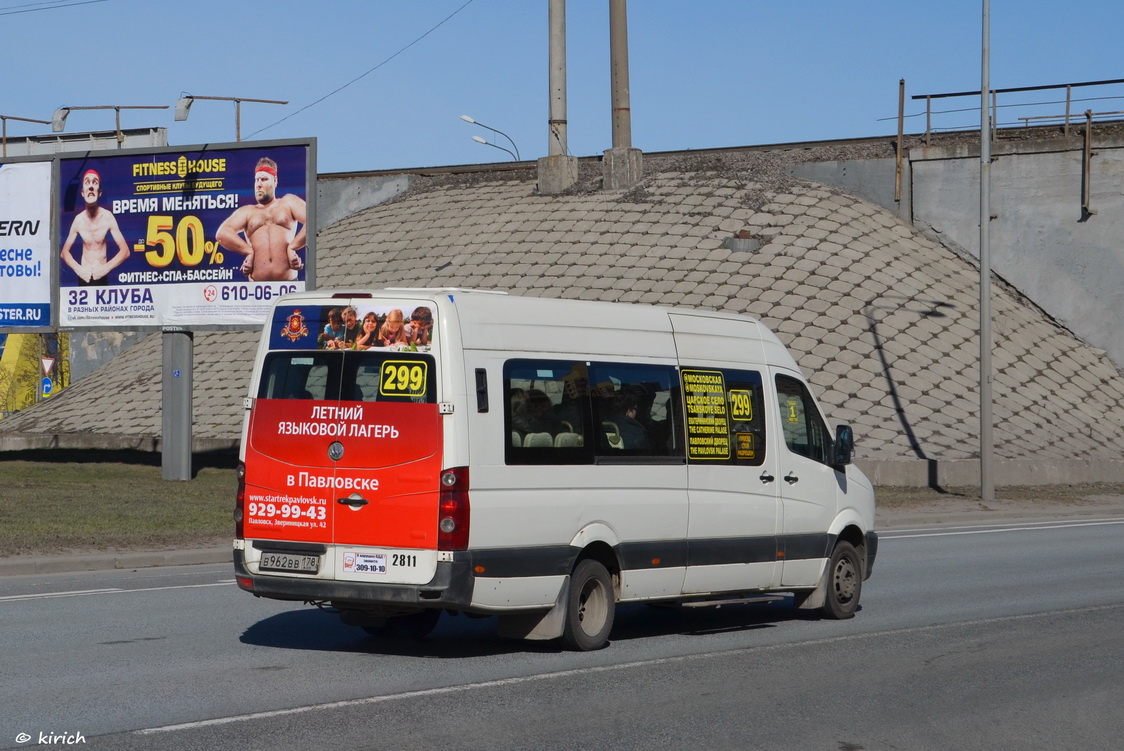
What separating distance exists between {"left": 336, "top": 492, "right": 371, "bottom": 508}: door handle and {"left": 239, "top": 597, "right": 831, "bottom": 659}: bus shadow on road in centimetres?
123

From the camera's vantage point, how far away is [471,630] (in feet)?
36.1

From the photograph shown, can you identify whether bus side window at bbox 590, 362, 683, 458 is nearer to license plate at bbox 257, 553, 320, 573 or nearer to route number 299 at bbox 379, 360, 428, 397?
route number 299 at bbox 379, 360, 428, 397

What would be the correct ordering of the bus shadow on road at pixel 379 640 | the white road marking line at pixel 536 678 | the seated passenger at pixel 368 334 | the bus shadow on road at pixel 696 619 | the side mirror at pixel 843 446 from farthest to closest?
1. the side mirror at pixel 843 446
2. the bus shadow on road at pixel 696 619
3. the bus shadow on road at pixel 379 640
4. the seated passenger at pixel 368 334
5. the white road marking line at pixel 536 678

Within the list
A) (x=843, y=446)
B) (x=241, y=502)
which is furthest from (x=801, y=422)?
(x=241, y=502)

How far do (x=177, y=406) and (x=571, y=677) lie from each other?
728 inches

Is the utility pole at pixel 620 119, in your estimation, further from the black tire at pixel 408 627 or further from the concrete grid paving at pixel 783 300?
the black tire at pixel 408 627

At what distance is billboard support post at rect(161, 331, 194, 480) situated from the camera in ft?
83.2

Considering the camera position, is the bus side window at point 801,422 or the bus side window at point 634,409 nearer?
the bus side window at point 634,409

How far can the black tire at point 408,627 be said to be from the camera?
10398 mm

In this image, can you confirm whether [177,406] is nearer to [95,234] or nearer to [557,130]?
[95,234]

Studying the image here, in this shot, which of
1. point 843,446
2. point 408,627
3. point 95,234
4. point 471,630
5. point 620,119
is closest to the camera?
point 408,627

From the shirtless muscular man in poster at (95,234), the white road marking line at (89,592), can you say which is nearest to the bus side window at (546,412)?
the white road marking line at (89,592)

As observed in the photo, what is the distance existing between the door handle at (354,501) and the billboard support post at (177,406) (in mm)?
17074

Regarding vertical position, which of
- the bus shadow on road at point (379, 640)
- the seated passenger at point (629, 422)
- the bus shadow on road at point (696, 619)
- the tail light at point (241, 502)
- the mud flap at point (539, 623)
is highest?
the seated passenger at point (629, 422)
